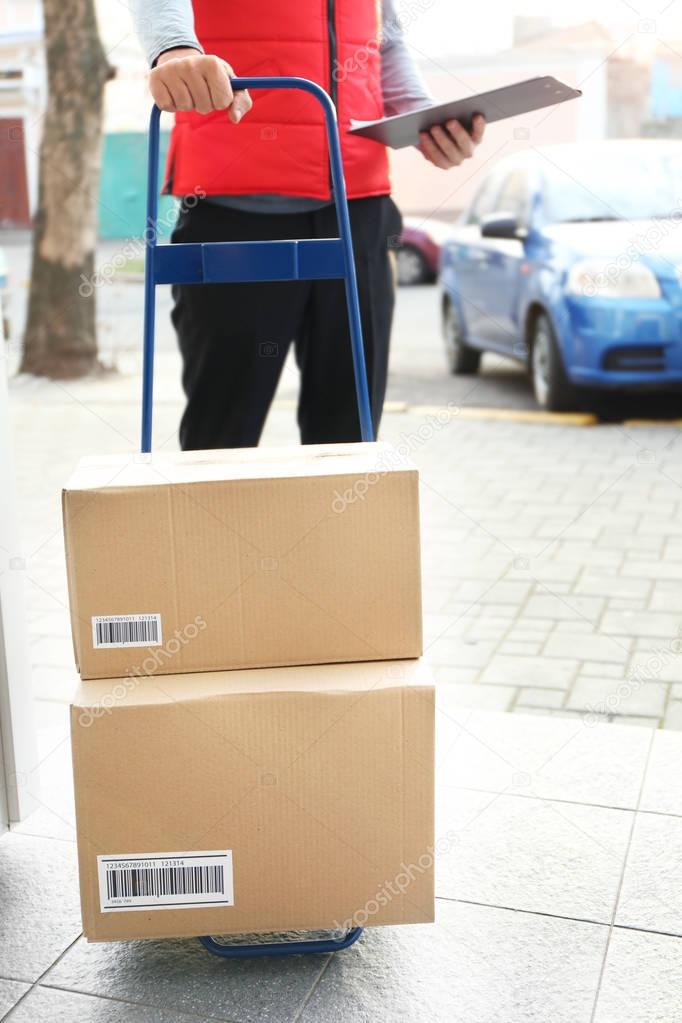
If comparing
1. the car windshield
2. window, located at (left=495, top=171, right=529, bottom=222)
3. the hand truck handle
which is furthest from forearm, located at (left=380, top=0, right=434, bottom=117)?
window, located at (left=495, top=171, right=529, bottom=222)

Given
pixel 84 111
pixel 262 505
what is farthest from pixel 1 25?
pixel 262 505

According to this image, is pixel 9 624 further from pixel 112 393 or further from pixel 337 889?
pixel 112 393

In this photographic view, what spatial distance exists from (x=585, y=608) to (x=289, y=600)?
2.03m

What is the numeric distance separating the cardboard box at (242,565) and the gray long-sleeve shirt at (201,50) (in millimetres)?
586

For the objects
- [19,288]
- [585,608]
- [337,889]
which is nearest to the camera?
[337,889]

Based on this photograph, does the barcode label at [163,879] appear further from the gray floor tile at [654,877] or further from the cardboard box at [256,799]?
the gray floor tile at [654,877]

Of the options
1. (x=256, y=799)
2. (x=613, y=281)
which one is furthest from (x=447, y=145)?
(x=613, y=281)

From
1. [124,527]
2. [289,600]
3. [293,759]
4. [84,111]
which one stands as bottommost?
[293,759]

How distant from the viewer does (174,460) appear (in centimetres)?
157

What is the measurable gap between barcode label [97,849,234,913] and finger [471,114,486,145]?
1.14 metres

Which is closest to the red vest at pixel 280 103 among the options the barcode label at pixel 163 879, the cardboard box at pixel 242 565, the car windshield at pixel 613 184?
the cardboard box at pixel 242 565

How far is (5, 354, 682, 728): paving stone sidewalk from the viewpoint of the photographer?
285 cm

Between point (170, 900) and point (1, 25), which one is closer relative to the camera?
point (170, 900)

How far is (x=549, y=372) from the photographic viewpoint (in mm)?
6195
